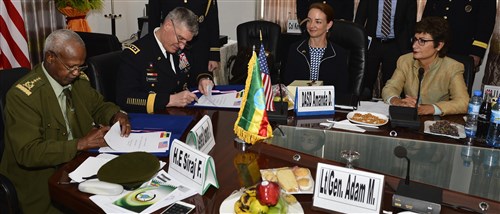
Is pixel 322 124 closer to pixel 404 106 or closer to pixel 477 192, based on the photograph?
pixel 404 106

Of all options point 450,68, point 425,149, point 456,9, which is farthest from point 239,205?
point 456,9

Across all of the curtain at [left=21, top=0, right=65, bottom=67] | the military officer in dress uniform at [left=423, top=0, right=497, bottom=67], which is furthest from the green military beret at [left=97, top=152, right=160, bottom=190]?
the military officer in dress uniform at [left=423, top=0, right=497, bottom=67]

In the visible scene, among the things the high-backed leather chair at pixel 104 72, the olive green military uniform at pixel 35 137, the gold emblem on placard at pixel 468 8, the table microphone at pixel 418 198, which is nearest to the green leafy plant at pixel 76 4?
the high-backed leather chair at pixel 104 72

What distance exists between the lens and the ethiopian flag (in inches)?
75.2

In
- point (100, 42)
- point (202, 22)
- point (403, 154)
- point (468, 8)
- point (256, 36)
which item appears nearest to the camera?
point (403, 154)

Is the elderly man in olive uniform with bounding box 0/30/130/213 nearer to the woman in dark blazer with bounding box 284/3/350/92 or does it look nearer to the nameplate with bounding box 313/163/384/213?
the nameplate with bounding box 313/163/384/213

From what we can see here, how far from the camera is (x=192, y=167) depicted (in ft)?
5.26

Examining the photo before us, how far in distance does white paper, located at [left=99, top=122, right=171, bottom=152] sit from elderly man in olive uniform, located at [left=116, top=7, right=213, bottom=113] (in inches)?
17.1

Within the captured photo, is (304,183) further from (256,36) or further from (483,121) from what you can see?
(256,36)

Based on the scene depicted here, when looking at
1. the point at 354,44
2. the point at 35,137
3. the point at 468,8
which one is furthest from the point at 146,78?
the point at 468,8

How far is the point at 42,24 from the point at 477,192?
357cm

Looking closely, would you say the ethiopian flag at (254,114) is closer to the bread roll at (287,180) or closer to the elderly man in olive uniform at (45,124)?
the bread roll at (287,180)

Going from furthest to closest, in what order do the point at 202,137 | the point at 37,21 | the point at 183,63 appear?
the point at 37,21 → the point at 183,63 → the point at 202,137

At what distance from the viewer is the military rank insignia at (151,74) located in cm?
262
